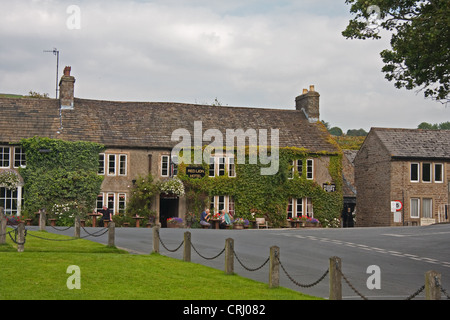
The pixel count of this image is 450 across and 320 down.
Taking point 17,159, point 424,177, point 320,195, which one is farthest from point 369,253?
point 424,177

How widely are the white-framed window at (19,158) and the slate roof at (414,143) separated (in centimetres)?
2691

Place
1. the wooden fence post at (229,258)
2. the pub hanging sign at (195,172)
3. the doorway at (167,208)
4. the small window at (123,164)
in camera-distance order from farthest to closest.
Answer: the doorway at (167,208)
the pub hanging sign at (195,172)
the small window at (123,164)
the wooden fence post at (229,258)

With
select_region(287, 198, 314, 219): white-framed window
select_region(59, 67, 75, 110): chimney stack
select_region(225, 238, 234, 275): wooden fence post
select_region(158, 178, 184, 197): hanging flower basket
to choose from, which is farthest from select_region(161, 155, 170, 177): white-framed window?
select_region(225, 238, 234, 275): wooden fence post

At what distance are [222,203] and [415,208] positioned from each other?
16.1m

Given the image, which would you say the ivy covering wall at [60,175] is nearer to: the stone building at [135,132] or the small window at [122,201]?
the stone building at [135,132]

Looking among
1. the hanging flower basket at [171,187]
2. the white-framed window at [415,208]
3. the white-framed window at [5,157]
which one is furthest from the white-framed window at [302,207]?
the white-framed window at [5,157]

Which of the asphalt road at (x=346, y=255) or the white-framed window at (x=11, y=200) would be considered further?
the white-framed window at (x=11, y=200)

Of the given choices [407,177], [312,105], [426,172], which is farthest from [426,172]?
[312,105]

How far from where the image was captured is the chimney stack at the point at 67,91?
44156 millimetres

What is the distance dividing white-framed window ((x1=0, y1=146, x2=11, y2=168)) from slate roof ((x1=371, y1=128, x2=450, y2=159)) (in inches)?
1095

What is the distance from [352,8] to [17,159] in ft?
89.2

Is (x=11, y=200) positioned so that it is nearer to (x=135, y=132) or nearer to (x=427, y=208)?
(x=135, y=132)

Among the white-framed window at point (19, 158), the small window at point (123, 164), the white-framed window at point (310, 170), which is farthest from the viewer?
the white-framed window at point (310, 170)

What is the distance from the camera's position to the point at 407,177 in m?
49.9
